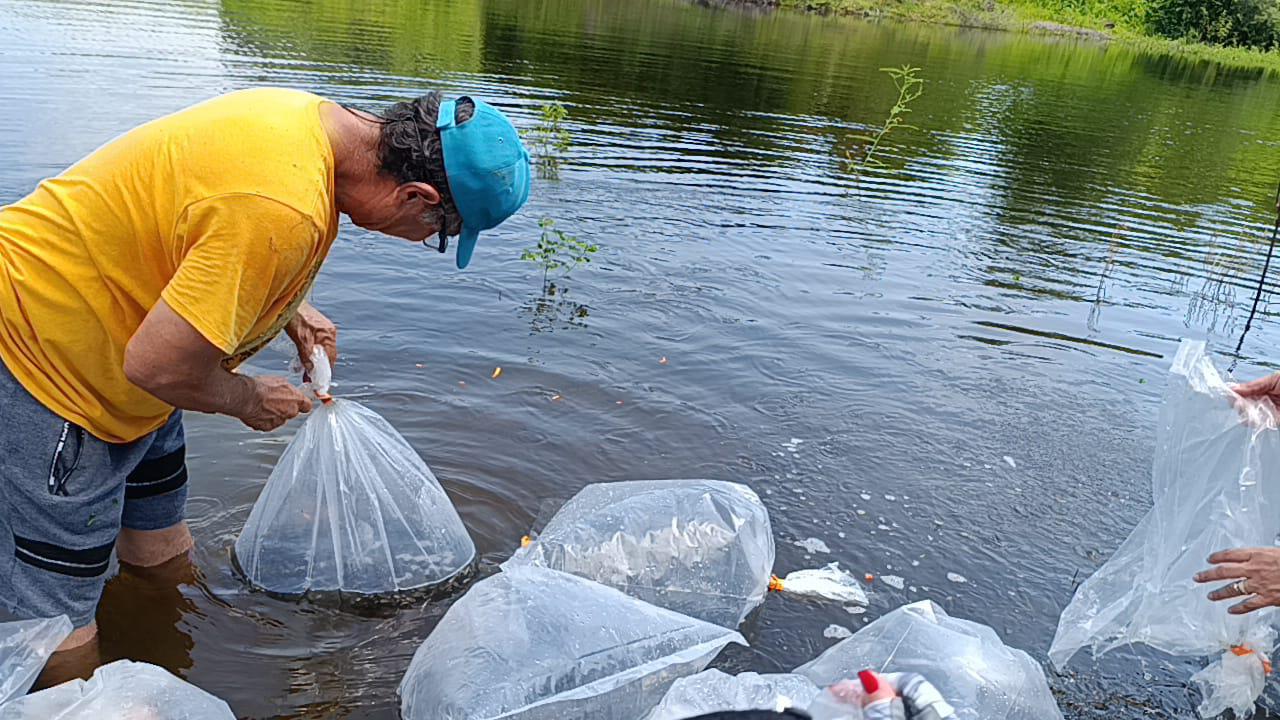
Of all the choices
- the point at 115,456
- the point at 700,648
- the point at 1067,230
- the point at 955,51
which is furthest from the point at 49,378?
the point at 955,51

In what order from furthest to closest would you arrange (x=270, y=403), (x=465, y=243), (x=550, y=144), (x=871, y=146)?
(x=871, y=146), (x=550, y=144), (x=270, y=403), (x=465, y=243)

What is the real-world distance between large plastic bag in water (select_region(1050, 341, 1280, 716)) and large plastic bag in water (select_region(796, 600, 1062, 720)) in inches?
24.2

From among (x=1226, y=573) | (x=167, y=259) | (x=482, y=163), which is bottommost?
(x=1226, y=573)

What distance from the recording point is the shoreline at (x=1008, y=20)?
129 feet

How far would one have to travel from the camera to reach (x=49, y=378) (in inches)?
85.5

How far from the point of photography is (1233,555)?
2811 millimetres

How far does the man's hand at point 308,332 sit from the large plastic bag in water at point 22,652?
43.8 inches

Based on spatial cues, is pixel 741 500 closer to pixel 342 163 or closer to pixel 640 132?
pixel 342 163

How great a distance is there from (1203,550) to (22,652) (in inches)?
137

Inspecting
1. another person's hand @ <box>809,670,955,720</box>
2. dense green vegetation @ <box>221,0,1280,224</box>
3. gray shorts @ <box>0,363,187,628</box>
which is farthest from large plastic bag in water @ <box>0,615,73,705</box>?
dense green vegetation @ <box>221,0,1280,224</box>

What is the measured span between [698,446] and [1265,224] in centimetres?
999

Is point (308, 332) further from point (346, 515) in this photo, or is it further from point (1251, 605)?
point (1251, 605)

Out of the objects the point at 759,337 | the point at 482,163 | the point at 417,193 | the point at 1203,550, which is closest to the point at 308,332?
the point at 417,193

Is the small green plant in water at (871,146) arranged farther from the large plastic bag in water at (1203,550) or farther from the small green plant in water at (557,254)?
the large plastic bag in water at (1203,550)
